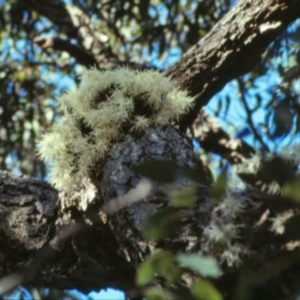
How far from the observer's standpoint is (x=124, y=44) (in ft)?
13.3

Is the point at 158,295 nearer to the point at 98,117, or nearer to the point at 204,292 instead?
the point at 204,292

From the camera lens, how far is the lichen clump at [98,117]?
1.75m

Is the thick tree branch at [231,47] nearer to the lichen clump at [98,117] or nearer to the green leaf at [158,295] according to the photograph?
the lichen clump at [98,117]

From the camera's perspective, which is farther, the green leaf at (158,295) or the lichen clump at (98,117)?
the lichen clump at (98,117)

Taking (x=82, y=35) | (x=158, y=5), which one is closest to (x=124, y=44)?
(x=158, y=5)

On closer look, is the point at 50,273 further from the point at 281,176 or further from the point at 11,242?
the point at 281,176

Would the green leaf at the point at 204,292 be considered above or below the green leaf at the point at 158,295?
below

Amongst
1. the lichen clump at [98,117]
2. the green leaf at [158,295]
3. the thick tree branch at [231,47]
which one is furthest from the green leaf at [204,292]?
the thick tree branch at [231,47]

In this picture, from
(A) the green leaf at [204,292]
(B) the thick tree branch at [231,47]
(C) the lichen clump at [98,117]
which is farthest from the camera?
(B) the thick tree branch at [231,47]

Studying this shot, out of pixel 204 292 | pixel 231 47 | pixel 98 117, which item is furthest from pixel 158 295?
pixel 231 47

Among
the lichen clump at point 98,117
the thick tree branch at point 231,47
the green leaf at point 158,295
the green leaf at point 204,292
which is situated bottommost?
the green leaf at point 204,292

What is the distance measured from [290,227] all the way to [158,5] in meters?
3.09

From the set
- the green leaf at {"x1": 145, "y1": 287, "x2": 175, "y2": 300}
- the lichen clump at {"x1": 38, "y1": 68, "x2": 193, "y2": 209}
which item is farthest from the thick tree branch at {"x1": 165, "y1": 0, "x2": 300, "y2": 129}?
the green leaf at {"x1": 145, "y1": 287, "x2": 175, "y2": 300}

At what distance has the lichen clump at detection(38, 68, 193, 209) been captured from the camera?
1746 mm
